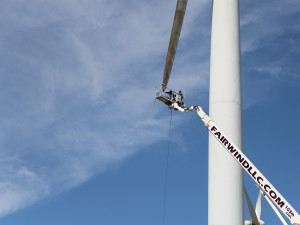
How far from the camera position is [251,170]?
24.8 meters

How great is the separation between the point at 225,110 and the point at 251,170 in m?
6.08

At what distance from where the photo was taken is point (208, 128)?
27906 mm

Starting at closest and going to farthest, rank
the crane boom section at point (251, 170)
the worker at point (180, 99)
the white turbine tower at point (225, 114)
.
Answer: the crane boom section at point (251, 170) < the white turbine tower at point (225, 114) < the worker at point (180, 99)

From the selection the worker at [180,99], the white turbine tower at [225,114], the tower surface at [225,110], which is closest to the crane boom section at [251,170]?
the white turbine tower at [225,114]

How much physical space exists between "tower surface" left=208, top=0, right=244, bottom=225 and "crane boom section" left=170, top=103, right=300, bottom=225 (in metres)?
1.88

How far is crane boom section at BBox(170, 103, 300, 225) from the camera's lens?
75.6ft

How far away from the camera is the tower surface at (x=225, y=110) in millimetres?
27766

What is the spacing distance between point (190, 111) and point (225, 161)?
4134mm

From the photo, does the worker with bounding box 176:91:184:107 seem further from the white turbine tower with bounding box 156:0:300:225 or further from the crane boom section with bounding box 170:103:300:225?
the crane boom section with bounding box 170:103:300:225

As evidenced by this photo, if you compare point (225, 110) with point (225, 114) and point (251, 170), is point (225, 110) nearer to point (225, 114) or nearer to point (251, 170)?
point (225, 114)

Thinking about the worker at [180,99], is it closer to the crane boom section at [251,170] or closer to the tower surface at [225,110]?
the crane boom section at [251,170]

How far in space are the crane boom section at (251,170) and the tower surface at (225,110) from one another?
1.88m

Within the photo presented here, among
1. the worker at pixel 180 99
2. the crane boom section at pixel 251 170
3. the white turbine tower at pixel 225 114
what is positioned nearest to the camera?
the crane boom section at pixel 251 170

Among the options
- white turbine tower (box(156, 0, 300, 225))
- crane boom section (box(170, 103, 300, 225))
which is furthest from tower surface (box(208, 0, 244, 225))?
crane boom section (box(170, 103, 300, 225))
